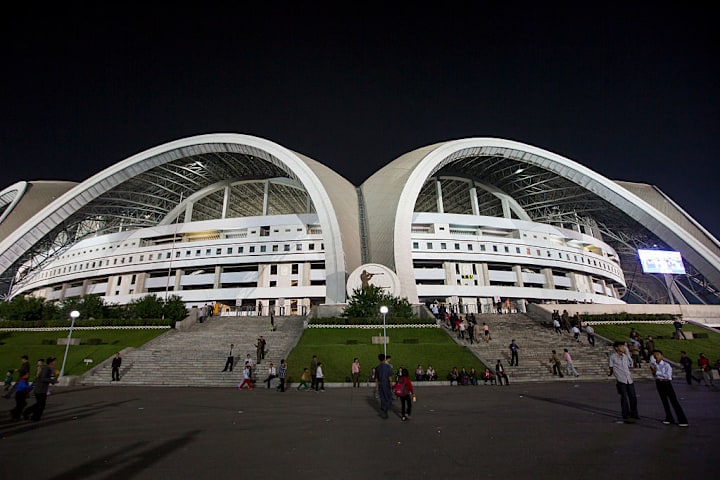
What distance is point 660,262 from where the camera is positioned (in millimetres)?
35969

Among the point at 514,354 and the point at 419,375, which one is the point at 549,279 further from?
the point at 419,375

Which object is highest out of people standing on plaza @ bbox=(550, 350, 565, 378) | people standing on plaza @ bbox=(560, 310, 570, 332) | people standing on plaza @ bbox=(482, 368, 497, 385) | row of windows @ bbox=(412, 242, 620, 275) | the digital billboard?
row of windows @ bbox=(412, 242, 620, 275)

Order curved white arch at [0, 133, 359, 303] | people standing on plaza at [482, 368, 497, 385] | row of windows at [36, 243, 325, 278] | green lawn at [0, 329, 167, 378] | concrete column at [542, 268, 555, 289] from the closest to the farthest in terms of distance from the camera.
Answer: people standing on plaza at [482, 368, 497, 385] → green lawn at [0, 329, 167, 378] → curved white arch at [0, 133, 359, 303] → row of windows at [36, 243, 325, 278] → concrete column at [542, 268, 555, 289]

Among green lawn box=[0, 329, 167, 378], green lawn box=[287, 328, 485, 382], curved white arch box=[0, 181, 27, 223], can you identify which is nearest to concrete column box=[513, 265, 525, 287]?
green lawn box=[287, 328, 485, 382]

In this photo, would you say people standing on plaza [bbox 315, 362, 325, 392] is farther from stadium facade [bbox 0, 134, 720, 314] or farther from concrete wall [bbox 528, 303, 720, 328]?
stadium facade [bbox 0, 134, 720, 314]

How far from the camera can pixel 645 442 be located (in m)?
5.62

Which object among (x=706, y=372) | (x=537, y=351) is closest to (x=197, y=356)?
(x=537, y=351)

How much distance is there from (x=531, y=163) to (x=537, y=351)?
101ft

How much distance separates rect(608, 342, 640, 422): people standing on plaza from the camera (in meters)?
7.32

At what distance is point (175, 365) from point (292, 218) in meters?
30.8

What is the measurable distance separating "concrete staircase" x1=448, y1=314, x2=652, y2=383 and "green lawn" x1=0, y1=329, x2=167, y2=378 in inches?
789

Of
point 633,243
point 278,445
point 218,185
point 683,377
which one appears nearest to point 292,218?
point 218,185

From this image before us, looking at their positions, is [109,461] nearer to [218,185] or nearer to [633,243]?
[218,185]

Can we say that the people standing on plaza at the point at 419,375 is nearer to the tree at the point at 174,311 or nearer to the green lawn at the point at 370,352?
the green lawn at the point at 370,352
